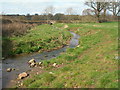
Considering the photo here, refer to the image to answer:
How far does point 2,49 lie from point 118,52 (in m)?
12.0

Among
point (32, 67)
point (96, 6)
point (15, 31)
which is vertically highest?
point (96, 6)

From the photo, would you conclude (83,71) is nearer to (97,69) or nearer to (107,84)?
(97,69)

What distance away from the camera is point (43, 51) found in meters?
19.0

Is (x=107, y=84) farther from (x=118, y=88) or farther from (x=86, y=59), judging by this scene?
(x=86, y=59)

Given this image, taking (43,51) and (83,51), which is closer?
(83,51)

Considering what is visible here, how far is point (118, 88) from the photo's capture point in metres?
8.05

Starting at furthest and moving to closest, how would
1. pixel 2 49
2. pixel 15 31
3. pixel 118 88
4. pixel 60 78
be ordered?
pixel 15 31, pixel 2 49, pixel 60 78, pixel 118 88

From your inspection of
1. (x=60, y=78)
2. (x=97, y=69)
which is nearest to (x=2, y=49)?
(x=60, y=78)

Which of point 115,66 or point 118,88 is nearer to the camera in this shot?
point 118,88

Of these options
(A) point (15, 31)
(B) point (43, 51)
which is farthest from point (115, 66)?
(A) point (15, 31)

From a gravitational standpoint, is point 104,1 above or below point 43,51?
above

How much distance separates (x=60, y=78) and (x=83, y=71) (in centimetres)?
171

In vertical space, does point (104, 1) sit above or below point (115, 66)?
above

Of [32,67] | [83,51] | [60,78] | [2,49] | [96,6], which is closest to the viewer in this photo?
[60,78]
